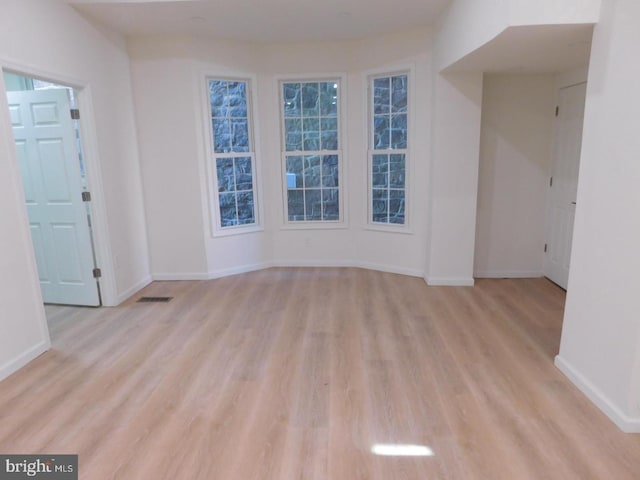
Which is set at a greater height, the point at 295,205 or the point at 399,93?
the point at 399,93

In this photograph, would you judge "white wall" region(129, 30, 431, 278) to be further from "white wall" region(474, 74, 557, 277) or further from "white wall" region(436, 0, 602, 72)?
"white wall" region(436, 0, 602, 72)

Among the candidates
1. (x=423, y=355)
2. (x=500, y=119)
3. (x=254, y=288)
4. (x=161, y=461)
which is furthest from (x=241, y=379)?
(x=500, y=119)

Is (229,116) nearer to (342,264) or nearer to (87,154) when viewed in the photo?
(87,154)

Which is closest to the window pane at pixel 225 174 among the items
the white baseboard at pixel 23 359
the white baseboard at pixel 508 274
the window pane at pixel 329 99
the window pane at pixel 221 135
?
the window pane at pixel 221 135

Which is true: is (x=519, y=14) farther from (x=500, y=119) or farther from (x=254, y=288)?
(x=254, y=288)

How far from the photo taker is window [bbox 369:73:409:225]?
468 centimetres

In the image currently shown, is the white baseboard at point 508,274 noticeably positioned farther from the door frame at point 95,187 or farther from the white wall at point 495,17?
the door frame at point 95,187

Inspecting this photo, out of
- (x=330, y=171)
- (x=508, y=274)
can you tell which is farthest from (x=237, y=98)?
(x=508, y=274)

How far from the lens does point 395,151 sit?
4758 millimetres

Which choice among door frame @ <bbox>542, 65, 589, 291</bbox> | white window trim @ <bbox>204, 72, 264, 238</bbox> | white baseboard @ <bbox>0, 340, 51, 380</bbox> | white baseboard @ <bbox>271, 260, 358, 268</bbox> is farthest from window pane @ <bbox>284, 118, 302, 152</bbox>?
white baseboard @ <bbox>0, 340, 51, 380</bbox>

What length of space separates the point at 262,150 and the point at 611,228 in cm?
376

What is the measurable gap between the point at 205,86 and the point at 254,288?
2278 millimetres

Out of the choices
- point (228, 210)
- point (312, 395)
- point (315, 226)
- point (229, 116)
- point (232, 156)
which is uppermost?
point (229, 116)

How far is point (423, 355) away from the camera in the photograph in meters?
2.96
